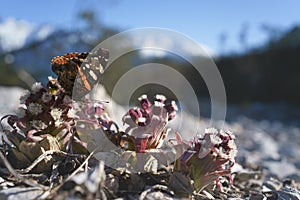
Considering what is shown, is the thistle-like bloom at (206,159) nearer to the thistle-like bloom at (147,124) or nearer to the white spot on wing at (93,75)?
the thistle-like bloom at (147,124)

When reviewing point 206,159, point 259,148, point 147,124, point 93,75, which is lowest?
point 206,159

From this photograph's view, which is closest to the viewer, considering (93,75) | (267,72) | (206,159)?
(206,159)

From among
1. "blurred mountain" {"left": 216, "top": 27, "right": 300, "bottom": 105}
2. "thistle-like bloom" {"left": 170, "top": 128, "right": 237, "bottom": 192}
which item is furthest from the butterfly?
"blurred mountain" {"left": 216, "top": 27, "right": 300, "bottom": 105}

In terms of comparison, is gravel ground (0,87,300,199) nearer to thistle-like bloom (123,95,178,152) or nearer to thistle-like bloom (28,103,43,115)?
thistle-like bloom (123,95,178,152)

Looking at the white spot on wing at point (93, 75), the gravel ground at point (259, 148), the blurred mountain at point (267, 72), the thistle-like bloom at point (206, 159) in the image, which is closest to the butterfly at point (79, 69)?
the white spot on wing at point (93, 75)

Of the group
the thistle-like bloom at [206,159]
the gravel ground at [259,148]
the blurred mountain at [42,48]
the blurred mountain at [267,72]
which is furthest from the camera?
the blurred mountain at [267,72]

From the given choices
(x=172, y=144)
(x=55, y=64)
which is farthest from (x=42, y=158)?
(x=172, y=144)

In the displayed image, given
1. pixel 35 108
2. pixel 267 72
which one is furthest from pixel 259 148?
pixel 267 72

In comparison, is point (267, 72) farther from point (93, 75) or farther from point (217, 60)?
point (93, 75)

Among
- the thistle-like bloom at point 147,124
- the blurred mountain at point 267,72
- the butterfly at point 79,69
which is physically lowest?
the thistle-like bloom at point 147,124
